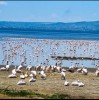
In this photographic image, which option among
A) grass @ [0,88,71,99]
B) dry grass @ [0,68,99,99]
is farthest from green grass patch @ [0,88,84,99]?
A: dry grass @ [0,68,99,99]

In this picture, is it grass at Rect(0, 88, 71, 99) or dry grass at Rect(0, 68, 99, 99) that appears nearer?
grass at Rect(0, 88, 71, 99)

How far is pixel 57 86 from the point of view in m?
26.2

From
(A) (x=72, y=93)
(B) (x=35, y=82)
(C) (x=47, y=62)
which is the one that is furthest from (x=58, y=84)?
(C) (x=47, y=62)

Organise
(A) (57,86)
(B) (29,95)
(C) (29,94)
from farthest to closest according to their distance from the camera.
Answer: (A) (57,86) → (C) (29,94) → (B) (29,95)

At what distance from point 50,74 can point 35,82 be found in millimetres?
4153

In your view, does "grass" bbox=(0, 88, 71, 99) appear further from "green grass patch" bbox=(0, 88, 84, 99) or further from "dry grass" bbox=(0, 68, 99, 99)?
"dry grass" bbox=(0, 68, 99, 99)

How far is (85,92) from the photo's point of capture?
80.3 ft

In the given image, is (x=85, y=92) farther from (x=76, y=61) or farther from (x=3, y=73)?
(x=76, y=61)

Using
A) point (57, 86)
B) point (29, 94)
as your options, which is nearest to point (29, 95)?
point (29, 94)

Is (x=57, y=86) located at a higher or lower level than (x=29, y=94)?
higher

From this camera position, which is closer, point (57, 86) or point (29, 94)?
point (29, 94)

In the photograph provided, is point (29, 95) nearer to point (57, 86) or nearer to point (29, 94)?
point (29, 94)

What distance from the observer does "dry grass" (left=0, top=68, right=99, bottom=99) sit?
24000mm

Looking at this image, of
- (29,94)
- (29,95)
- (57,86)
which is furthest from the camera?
(57,86)
